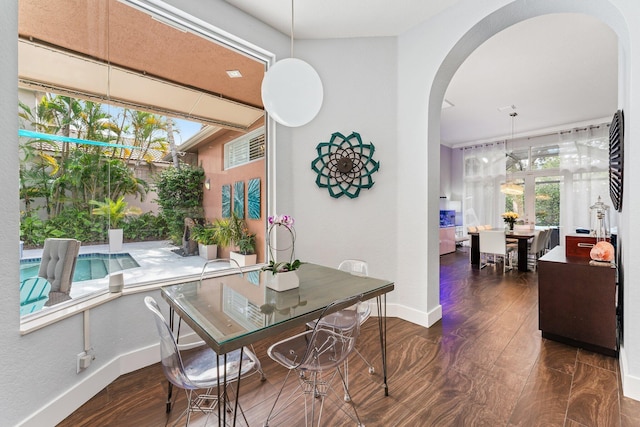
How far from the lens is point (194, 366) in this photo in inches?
58.6

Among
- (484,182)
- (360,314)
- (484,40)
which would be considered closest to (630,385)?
(360,314)

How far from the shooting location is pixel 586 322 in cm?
241

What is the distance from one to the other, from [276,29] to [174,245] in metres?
2.37

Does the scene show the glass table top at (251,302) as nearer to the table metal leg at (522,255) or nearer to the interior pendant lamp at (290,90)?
the interior pendant lamp at (290,90)

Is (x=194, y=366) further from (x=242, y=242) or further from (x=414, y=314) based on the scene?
(x=414, y=314)

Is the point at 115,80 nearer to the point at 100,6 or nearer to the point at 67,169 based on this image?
the point at 100,6

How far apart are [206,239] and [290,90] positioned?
164 centimetres

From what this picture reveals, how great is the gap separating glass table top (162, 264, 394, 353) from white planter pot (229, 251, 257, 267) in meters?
0.72

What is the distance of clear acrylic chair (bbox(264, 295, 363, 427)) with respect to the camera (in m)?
1.43

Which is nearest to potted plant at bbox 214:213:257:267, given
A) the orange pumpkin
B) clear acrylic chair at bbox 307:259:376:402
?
clear acrylic chair at bbox 307:259:376:402

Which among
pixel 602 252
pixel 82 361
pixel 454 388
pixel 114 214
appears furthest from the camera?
pixel 602 252

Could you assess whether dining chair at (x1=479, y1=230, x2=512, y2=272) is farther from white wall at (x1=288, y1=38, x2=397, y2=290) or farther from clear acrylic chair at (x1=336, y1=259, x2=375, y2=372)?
clear acrylic chair at (x1=336, y1=259, x2=375, y2=372)

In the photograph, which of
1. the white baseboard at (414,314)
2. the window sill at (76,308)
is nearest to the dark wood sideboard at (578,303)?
the white baseboard at (414,314)

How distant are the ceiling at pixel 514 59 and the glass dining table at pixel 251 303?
2436mm
